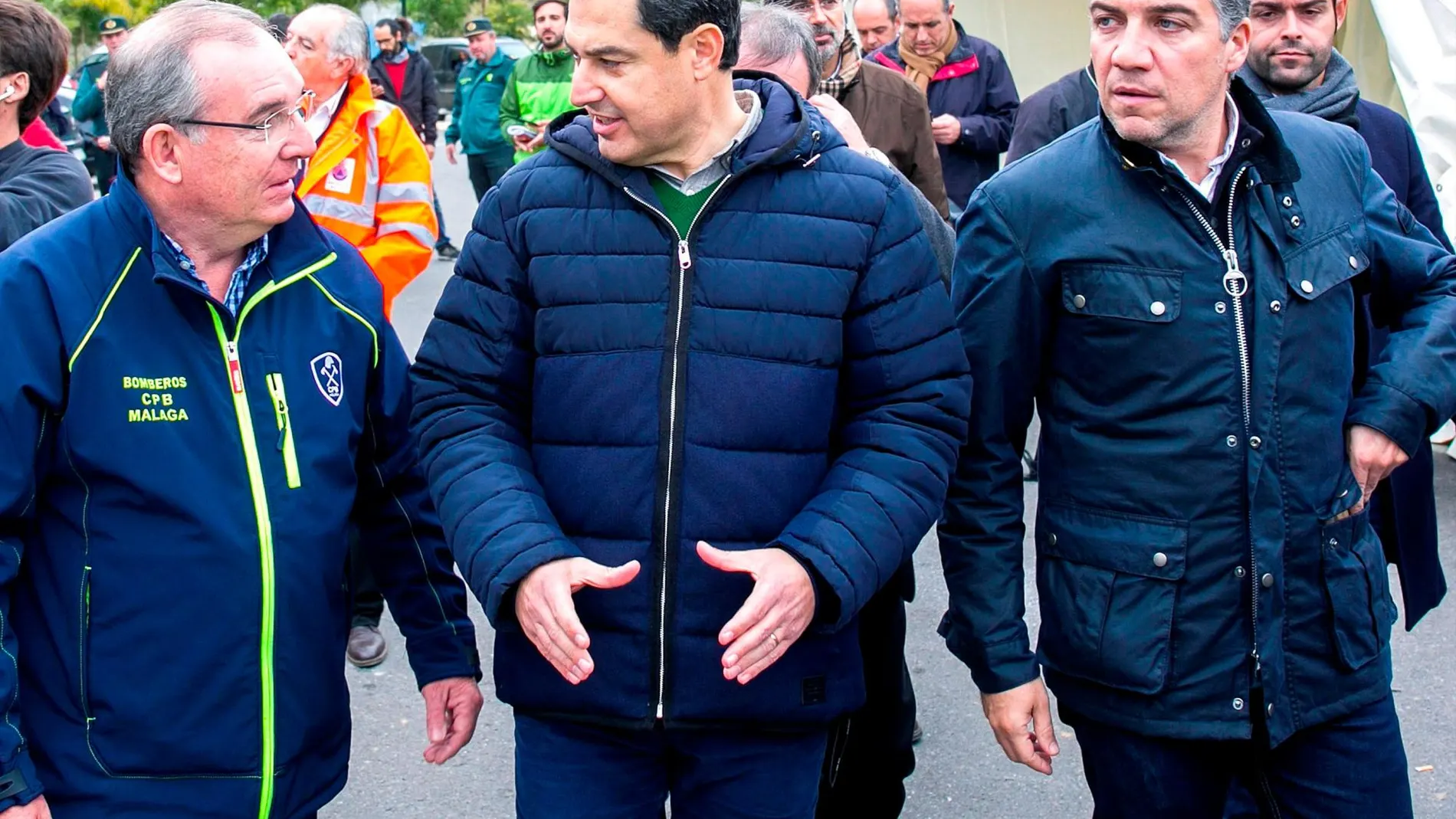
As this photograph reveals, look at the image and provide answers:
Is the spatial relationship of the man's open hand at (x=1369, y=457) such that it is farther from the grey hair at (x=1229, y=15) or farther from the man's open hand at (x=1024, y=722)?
the grey hair at (x=1229, y=15)

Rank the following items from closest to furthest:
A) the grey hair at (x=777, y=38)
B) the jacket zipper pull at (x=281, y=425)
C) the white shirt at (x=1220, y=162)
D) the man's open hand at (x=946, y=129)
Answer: the jacket zipper pull at (x=281, y=425) → the white shirt at (x=1220, y=162) → the grey hair at (x=777, y=38) → the man's open hand at (x=946, y=129)

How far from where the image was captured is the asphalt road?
4172 millimetres

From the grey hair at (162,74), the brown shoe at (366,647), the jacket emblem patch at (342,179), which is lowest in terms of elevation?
the brown shoe at (366,647)

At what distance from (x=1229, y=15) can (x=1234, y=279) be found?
42cm

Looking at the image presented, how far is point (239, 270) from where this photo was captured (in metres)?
2.50

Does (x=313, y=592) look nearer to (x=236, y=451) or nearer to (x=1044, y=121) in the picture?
(x=236, y=451)

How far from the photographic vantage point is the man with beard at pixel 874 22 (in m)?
7.88

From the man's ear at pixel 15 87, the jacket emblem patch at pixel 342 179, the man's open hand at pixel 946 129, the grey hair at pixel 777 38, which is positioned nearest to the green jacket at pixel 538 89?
the man's open hand at pixel 946 129

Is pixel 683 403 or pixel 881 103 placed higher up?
pixel 683 403

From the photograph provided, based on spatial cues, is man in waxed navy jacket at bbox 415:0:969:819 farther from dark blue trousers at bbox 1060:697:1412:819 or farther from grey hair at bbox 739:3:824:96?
grey hair at bbox 739:3:824:96

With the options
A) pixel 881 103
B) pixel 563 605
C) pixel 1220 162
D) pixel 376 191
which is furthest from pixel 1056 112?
pixel 563 605

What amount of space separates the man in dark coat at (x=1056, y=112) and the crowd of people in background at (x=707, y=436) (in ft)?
9.65

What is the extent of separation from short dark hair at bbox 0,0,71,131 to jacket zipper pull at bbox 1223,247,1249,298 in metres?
2.51

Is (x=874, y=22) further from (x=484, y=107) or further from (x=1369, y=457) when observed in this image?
(x=1369, y=457)
